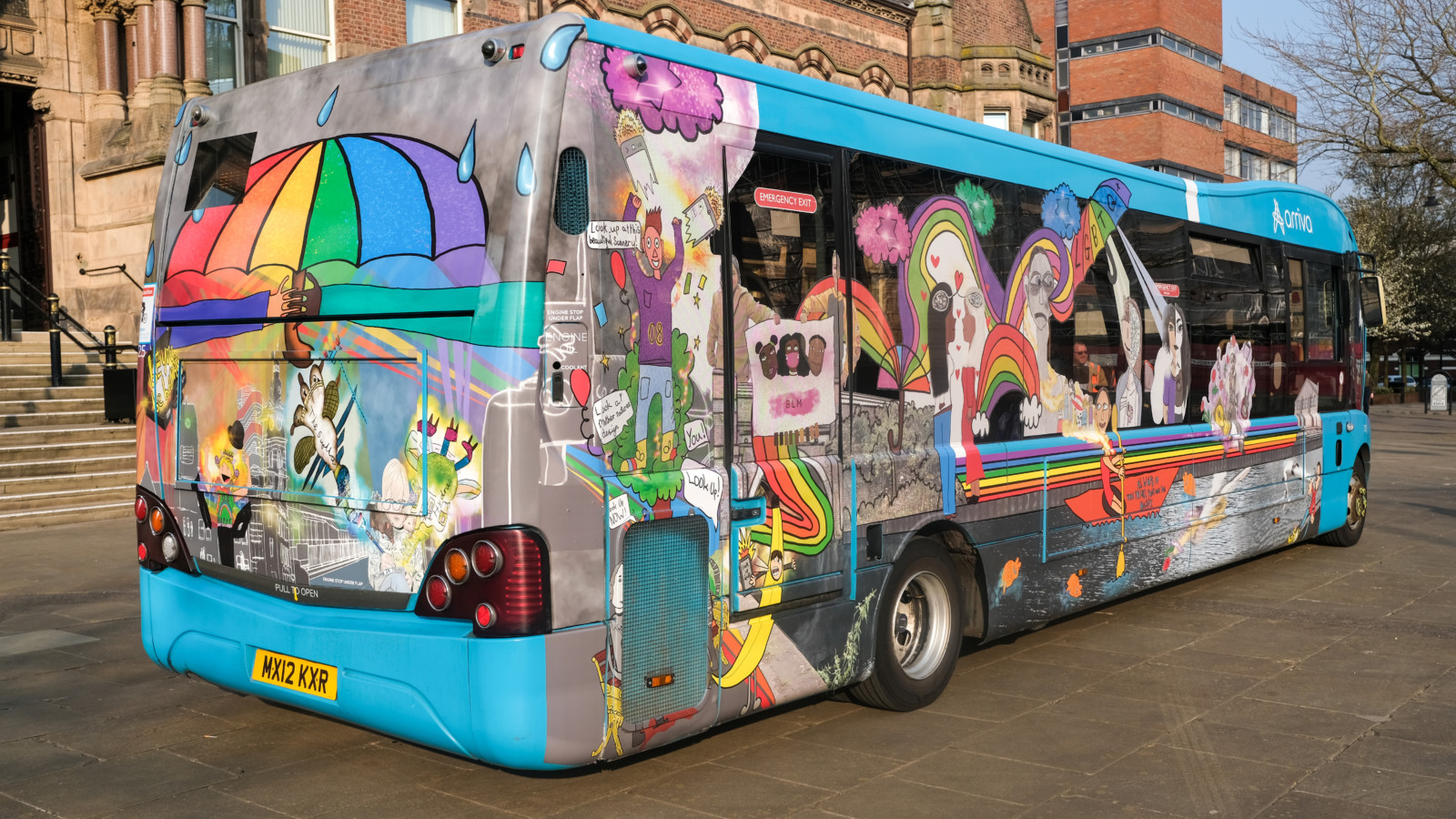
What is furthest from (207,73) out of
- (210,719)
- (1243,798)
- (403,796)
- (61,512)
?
(1243,798)

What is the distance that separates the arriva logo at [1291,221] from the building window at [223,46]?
14083 millimetres

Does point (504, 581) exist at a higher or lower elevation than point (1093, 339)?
lower

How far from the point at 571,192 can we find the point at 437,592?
150 cm

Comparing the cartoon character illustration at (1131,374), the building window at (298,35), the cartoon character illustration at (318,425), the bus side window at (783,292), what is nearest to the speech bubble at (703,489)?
the bus side window at (783,292)

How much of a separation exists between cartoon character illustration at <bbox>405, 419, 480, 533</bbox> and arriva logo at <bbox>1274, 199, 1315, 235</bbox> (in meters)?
7.96

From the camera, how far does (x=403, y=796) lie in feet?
16.5

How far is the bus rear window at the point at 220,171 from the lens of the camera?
5406mm

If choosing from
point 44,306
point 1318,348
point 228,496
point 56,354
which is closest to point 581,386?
point 228,496

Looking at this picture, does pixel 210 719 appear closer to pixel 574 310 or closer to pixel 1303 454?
pixel 574 310

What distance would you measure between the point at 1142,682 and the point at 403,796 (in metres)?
3.93

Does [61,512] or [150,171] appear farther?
[150,171]

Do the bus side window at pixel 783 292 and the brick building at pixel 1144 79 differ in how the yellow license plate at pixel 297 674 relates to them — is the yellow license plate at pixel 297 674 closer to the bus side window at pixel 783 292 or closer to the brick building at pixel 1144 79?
the bus side window at pixel 783 292

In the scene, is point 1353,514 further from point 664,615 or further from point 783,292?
point 664,615

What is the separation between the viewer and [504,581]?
14.1ft
